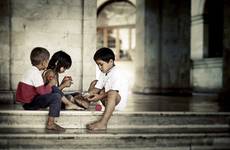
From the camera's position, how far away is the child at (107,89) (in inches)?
225

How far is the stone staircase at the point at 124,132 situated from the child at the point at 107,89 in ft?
0.63

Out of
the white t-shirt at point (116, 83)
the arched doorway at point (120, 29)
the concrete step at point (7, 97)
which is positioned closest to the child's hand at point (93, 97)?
the white t-shirt at point (116, 83)

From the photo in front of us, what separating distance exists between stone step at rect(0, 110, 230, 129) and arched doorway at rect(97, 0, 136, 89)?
42.7ft

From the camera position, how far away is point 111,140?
5391 mm

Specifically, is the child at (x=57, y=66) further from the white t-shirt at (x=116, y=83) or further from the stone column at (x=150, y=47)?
the stone column at (x=150, y=47)

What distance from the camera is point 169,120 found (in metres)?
6.15

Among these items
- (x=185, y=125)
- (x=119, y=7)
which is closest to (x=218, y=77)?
(x=119, y=7)

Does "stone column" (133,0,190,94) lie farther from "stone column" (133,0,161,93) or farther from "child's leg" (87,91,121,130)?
"child's leg" (87,91,121,130)

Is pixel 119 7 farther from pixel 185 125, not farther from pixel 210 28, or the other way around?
pixel 185 125

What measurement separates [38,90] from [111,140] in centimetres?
141

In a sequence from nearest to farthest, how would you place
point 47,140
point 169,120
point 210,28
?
point 47,140 → point 169,120 → point 210,28

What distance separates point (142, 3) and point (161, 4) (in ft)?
2.49

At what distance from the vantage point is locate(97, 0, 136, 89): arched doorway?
65.6ft

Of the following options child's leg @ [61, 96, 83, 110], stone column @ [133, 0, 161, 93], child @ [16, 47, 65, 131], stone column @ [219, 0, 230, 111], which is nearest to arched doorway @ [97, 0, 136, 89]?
stone column @ [133, 0, 161, 93]
